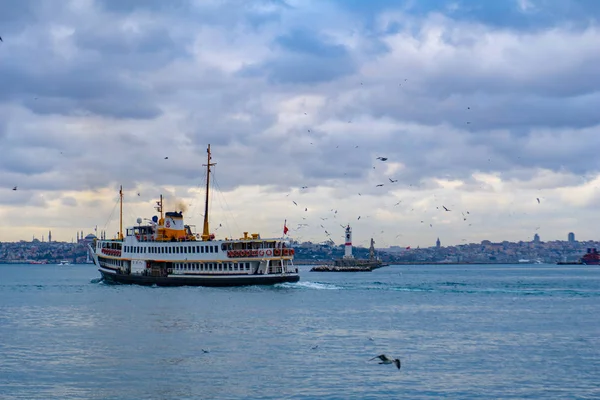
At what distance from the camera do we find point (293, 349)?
36.7 m

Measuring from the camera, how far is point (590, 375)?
31.0 m

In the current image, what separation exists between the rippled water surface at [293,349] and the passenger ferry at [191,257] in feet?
33.1

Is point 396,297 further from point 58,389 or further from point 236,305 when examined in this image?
point 58,389

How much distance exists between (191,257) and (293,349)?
41085 mm

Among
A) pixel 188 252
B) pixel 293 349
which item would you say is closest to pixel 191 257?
pixel 188 252

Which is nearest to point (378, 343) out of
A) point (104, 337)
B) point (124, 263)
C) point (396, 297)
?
point (104, 337)

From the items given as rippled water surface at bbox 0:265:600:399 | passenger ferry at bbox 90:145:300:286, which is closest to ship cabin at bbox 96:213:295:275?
passenger ferry at bbox 90:145:300:286

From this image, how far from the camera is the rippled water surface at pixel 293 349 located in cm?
2850

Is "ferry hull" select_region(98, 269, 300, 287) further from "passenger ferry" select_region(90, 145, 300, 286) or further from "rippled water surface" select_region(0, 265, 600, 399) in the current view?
"rippled water surface" select_region(0, 265, 600, 399)

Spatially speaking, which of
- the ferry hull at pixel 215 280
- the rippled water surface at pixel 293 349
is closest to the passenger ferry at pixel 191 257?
the ferry hull at pixel 215 280

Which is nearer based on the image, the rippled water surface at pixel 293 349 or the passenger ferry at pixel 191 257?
the rippled water surface at pixel 293 349

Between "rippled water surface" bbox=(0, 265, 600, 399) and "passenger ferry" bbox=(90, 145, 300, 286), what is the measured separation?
33.1 feet

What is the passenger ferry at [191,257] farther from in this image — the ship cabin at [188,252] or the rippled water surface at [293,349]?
the rippled water surface at [293,349]

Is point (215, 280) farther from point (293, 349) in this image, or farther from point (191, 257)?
point (293, 349)
